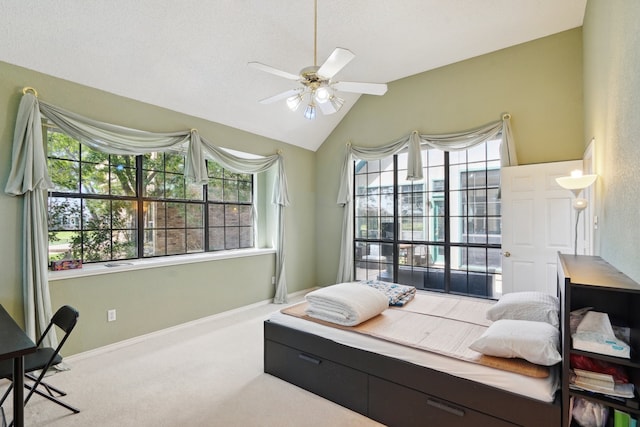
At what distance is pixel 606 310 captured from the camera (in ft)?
5.78

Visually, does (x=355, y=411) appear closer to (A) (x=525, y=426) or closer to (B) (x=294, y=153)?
(A) (x=525, y=426)

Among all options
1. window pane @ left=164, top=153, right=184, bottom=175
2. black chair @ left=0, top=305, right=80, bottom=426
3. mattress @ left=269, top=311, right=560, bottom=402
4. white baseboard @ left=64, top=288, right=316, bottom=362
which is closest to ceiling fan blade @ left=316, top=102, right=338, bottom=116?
mattress @ left=269, top=311, right=560, bottom=402

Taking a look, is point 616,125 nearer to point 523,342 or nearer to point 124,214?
point 523,342

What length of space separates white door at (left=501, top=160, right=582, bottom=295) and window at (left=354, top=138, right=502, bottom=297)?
15.3 inches

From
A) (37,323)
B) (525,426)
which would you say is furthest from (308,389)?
(37,323)

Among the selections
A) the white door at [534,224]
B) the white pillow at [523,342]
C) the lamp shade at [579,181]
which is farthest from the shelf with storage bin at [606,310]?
the white door at [534,224]

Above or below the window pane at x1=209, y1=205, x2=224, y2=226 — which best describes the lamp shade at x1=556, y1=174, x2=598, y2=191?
above

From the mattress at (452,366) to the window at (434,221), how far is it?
9.14 ft

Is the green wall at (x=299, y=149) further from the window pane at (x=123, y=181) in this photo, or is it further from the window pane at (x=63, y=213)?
the window pane at (x=123, y=181)

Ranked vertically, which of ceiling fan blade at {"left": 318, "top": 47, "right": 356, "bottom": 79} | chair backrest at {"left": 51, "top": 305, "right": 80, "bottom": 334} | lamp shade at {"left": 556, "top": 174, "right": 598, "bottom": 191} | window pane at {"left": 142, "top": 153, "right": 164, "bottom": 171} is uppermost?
ceiling fan blade at {"left": 318, "top": 47, "right": 356, "bottom": 79}

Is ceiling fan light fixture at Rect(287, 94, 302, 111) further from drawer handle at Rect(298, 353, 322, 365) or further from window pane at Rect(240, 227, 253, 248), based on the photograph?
window pane at Rect(240, 227, 253, 248)

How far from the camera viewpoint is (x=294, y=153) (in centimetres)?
537

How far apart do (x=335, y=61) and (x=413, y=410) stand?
234 cm

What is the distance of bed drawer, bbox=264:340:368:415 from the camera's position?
7.18 ft
